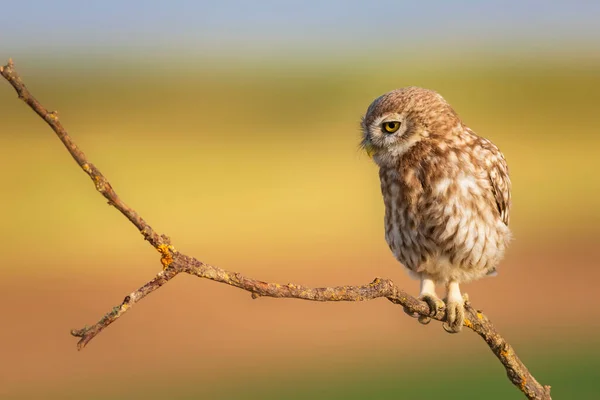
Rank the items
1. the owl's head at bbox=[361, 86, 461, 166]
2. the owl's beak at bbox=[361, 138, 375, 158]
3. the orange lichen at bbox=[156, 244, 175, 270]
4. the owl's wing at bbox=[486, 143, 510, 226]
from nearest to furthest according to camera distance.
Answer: the orange lichen at bbox=[156, 244, 175, 270] → the owl's head at bbox=[361, 86, 461, 166] → the owl's beak at bbox=[361, 138, 375, 158] → the owl's wing at bbox=[486, 143, 510, 226]

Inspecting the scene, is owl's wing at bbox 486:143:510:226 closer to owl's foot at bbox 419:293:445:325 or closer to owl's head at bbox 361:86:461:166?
owl's head at bbox 361:86:461:166

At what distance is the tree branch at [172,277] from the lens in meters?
1.89

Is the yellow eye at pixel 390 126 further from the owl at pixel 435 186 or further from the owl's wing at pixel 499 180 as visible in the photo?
the owl's wing at pixel 499 180

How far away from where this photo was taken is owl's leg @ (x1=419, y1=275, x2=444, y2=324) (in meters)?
4.10

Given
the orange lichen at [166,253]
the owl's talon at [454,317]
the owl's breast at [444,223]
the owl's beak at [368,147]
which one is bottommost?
the orange lichen at [166,253]

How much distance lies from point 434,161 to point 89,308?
463 inches

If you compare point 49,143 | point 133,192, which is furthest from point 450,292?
point 49,143

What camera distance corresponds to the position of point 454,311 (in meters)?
4.09

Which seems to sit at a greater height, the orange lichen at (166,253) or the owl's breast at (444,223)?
the owl's breast at (444,223)

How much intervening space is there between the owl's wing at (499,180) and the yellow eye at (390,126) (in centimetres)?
55

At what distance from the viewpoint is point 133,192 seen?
22078mm

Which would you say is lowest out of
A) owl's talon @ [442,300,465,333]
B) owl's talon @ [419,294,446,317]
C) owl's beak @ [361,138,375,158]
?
owl's talon @ [442,300,465,333]

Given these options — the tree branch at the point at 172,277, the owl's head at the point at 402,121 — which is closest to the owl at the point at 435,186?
the owl's head at the point at 402,121

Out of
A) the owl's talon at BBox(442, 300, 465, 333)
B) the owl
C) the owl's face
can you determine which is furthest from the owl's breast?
the owl's talon at BBox(442, 300, 465, 333)
